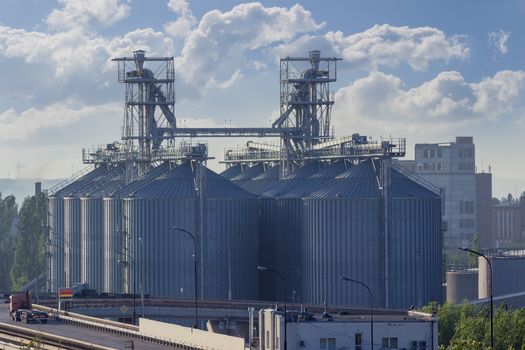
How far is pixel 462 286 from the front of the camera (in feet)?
577

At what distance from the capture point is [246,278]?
153m

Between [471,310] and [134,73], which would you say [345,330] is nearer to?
[471,310]

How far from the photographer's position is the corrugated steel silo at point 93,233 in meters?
164

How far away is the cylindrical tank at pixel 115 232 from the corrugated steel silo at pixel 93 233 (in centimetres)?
240

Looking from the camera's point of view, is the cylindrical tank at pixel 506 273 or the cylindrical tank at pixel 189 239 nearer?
the cylindrical tank at pixel 189 239

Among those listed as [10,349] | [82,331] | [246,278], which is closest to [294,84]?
[246,278]

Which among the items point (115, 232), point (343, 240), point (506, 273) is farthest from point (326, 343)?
point (506, 273)

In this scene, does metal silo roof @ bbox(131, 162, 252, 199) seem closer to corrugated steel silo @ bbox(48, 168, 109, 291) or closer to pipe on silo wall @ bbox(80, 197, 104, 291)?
pipe on silo wall @ bbox(80, 197, 104, 291)

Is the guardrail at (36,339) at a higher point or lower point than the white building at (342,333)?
lower

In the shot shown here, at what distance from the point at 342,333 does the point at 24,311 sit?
3921 cm

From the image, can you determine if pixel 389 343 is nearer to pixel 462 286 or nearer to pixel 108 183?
pixel 462 286

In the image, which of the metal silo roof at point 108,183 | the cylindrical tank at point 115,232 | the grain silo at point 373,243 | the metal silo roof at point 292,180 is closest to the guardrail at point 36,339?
the grain silo at point 373,243

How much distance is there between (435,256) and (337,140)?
1753 centimetres

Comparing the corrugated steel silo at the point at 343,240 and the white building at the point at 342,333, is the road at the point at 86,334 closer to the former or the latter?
the white building at the point at 342,333
